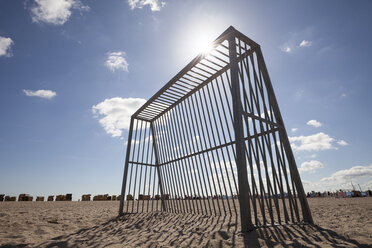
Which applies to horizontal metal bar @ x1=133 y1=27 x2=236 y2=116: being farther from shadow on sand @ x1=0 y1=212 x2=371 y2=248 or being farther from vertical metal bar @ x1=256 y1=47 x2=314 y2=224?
shadow on sand @ x1=0 y1=212 x2=371 y2=248

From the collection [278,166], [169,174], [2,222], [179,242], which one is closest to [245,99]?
[278,166]

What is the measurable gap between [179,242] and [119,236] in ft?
4.23

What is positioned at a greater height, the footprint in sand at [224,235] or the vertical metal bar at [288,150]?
the vertical metal bar at [288,150]

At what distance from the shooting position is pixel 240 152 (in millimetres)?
3123

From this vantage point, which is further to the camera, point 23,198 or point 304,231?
point 23,198

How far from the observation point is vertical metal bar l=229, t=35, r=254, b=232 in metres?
2.93

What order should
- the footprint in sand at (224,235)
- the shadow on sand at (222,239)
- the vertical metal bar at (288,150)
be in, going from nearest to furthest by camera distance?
the shadow on sand at (222,239), the footprint in sand at (224,235), the vertical metal bar at (288,150)

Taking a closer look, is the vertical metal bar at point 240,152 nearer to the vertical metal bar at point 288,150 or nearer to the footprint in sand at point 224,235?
the footprint in sand at point 224,235

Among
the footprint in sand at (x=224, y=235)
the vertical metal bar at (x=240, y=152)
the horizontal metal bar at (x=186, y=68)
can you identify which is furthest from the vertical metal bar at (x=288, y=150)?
the footprint in sand at (x=224, y=235)

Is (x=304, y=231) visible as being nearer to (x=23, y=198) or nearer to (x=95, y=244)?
(x=95, y=244)

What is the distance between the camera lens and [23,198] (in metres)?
18.5

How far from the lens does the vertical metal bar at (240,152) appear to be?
2932mm

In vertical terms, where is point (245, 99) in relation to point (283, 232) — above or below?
above

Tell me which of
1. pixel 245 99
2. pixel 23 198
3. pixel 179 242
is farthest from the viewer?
pixel 23 198
